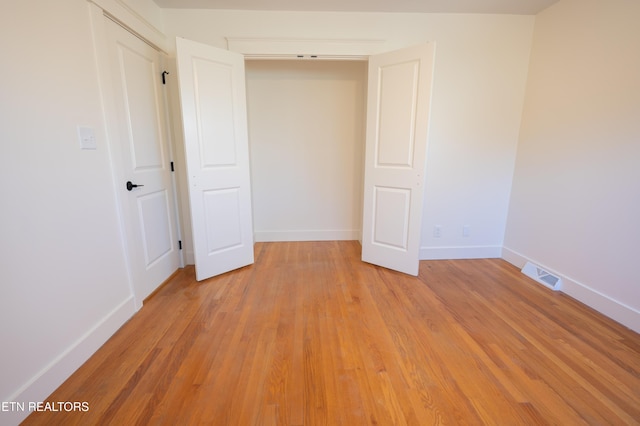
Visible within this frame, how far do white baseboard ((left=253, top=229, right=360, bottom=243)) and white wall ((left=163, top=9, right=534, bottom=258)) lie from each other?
1075 millimetres

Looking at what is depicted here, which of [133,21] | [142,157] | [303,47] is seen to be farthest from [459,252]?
[133,21]

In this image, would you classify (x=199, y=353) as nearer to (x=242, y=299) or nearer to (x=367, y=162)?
(x=242, y=299)

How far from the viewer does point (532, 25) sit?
2709 mm

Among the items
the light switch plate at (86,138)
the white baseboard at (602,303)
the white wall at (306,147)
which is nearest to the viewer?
the light switch plate at (86,138)

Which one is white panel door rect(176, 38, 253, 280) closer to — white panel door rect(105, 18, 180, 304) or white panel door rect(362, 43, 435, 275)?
white panel door rect(105, 18, 180, 304)

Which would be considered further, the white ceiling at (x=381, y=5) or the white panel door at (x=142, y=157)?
the white ceiling at (x=381, y=5)

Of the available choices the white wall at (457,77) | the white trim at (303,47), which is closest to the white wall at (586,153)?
the white wall at (457,77)

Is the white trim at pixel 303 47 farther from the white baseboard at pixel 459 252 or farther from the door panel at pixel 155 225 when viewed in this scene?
the white baseboard at pixel 459 252

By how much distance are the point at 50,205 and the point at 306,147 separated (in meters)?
2.66

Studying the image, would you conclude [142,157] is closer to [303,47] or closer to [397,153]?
[303,47]

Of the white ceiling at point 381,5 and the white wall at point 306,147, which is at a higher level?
the white ceiling at point 381,5

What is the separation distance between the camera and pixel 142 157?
88.8 inches

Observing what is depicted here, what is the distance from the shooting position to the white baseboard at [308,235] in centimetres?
377

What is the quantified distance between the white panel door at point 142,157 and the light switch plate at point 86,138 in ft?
0.63
